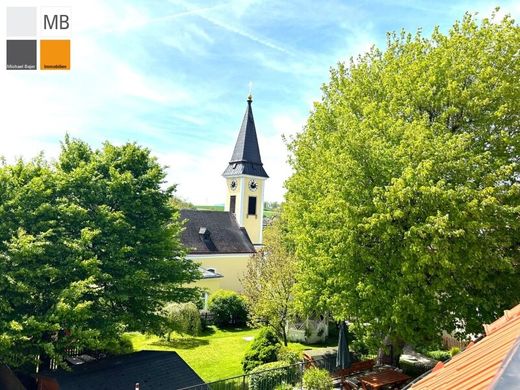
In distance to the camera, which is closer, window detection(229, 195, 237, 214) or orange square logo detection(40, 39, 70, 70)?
orange square logo detection(40, 39, 70, 70)

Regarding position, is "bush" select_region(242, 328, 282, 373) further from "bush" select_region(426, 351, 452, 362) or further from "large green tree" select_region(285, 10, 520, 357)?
"bush" select_region(426, 351, 452, 362)

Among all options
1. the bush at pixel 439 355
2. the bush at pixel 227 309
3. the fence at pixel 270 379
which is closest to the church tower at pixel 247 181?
the bush at pixel 227 309

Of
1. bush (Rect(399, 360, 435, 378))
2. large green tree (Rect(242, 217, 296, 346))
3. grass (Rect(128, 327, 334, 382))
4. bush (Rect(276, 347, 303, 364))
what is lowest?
grass (Rect(128, 327, 334, 382))

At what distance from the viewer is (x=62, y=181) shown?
14.7 m

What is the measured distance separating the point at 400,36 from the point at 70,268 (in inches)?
703

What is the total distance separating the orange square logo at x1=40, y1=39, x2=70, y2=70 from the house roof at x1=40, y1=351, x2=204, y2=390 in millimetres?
10677

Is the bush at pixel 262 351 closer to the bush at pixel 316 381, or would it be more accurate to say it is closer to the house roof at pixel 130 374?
the bush at pixel 316 381

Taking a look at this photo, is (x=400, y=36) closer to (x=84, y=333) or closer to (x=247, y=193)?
(x=84, y=333)

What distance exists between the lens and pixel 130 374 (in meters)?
13.3

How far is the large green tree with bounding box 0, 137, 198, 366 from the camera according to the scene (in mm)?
12570

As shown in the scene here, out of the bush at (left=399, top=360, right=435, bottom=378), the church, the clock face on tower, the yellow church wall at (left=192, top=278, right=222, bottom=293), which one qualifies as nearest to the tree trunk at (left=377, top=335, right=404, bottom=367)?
the bush at (left=399, top=360, right=435, bottom=378)

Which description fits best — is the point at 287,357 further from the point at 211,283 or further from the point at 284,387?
the point at 211,283

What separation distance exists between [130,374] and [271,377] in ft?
17.0

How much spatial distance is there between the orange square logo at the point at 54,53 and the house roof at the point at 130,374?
35.0 feet
